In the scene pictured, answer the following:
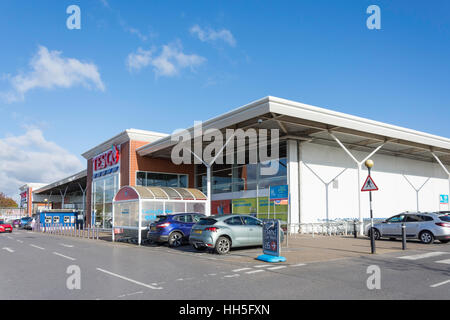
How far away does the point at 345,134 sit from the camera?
23.9m

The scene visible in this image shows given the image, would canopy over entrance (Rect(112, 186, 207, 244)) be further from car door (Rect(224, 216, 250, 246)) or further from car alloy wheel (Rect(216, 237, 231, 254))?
car alloy wheel (Rect(216, 237, 231, 254))

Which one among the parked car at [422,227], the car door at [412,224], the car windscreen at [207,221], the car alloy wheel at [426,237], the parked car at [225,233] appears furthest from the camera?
the car door at [412,224]

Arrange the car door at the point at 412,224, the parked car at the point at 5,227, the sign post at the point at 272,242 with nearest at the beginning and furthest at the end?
1. the sign post at the point at 272,242
2. the car door at the point at 412,224
3. the parked car at the point at 5,227

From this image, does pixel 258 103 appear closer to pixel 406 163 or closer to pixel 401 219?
pixel 401 219

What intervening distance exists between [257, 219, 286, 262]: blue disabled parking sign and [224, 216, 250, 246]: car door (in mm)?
2069

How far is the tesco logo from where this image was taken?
1248 inches

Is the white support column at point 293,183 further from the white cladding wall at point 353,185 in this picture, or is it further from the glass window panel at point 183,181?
the glass window panel at point 183,181

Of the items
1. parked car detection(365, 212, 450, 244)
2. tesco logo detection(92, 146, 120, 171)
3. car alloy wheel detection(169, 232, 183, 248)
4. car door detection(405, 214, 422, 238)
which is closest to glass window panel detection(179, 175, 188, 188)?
tesco logo detection(92, 146, 120, 171)

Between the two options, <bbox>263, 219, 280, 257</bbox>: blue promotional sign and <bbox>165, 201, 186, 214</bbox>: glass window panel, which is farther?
<bbox>165, 201, 186, 214</bbox>: glass window panel

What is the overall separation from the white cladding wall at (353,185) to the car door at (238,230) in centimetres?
1024

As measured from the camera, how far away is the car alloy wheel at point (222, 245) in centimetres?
1388

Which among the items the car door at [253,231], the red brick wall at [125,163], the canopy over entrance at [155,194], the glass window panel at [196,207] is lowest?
the car door at [253,231]

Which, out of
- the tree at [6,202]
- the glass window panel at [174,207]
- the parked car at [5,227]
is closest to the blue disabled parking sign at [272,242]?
the glass window panel at [174,207]

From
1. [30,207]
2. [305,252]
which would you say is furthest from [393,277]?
[30,207]
